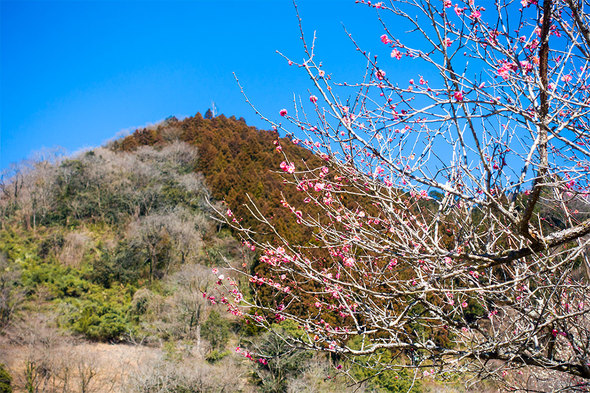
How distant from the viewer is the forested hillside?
10.1m

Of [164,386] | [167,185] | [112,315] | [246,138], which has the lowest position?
[164,386]

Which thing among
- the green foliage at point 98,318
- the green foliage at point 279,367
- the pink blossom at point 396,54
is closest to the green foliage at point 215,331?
the green foliage at point 98,318

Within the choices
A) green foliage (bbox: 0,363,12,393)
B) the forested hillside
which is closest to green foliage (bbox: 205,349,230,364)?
the forested hillside

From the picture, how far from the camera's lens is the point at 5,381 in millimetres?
9555

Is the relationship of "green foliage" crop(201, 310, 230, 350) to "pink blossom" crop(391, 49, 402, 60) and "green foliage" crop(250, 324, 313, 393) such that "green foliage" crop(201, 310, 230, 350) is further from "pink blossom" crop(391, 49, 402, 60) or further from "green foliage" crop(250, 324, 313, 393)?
"pink blossom" crop(391, 49, 402, 60)

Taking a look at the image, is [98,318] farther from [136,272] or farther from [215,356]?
[215,356]

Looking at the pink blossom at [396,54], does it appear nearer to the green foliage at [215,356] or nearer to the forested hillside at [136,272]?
the forested hillside at [136,272]

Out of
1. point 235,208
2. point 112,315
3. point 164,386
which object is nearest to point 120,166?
point 235,208

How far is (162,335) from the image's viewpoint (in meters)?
14.2

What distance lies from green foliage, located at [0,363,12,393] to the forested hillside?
9 centimetres

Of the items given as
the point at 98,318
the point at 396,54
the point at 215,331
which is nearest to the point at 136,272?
the point at 98,318

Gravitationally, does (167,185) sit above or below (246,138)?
below

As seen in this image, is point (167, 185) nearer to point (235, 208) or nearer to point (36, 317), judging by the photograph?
point (235, 208)

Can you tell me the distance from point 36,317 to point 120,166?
14.3 m
